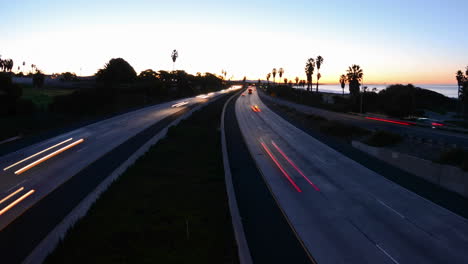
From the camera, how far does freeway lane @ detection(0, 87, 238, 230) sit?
56.0 ft

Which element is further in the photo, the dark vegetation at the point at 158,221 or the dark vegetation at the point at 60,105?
the dark vegetation at the point at 60,105

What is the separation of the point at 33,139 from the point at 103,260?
26.8 meters

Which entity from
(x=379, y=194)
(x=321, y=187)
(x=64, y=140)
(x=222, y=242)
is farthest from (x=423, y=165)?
(x=64, y=140)

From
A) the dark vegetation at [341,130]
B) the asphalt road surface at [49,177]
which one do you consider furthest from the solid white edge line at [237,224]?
the dark vegetation at [341,130]

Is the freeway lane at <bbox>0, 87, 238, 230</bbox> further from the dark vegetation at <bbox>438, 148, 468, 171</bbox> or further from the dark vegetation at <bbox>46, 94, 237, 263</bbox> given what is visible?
the dark vegetation at <bbox>438, 148, 468, 171</bbox>

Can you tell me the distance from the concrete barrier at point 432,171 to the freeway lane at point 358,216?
9.00 feet

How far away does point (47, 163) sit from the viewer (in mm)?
24172

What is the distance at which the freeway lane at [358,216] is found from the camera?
12.4 m

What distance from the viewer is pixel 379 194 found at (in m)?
19.0

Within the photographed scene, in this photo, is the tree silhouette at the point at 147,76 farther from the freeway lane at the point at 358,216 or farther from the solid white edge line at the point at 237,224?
the solid white edge line at the point at 237,224

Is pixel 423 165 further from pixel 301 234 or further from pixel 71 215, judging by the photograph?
pixel 71 215

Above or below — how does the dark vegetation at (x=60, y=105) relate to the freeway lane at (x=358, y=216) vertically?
above

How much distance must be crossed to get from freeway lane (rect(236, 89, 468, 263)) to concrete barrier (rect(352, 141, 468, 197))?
2743 millimetres

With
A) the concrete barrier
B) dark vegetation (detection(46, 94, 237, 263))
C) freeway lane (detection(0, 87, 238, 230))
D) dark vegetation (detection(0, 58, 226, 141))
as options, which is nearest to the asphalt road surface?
freeway lane (detection(0, 87, 238, 230))
